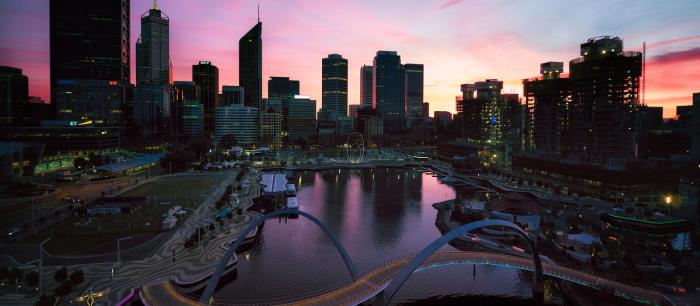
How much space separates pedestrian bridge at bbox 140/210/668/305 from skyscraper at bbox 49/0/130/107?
18983 cm

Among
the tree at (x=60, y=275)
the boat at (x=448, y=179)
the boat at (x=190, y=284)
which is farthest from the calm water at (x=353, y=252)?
the boat at (x=448, y=179)

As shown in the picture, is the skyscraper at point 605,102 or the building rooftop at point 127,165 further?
the building rooftop at point 127,165

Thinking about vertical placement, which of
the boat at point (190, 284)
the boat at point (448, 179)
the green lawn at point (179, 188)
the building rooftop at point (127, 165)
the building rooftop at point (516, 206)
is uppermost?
the building rooftop at point (127, 165)

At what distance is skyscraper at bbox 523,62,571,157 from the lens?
10256 cm

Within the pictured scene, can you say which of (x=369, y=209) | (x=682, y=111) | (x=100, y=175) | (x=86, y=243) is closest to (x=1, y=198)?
(x=100, y=175)

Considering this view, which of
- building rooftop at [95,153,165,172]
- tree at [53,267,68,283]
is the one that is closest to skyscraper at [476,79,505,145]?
building rooftop at [95,153,165,172]

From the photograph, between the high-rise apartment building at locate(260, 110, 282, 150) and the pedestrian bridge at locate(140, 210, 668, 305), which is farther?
the high-rise apartment building at locate(260, 110, 282, 150)

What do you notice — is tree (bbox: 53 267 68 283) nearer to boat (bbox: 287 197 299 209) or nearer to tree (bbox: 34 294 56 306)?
tree (bbox: 34 294 56 306)

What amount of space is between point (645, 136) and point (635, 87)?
1838 inches

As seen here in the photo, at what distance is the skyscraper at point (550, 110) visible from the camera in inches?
4038

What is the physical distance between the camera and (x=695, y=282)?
102 feet

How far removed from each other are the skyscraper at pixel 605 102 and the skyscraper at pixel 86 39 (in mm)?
179329

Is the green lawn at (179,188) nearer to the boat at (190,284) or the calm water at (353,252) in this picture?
the calm water at (353,252)

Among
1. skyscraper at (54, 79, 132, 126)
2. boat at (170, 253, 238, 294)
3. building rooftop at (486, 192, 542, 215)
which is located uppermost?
skyscraper at (54, 79, 132, 126)
